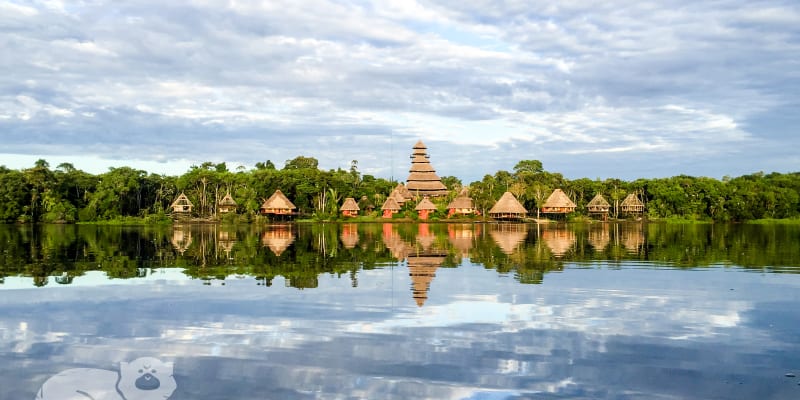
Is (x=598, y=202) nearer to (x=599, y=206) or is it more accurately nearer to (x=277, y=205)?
(x=599, y=206)

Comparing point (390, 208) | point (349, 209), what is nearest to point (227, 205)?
point (349, 209)

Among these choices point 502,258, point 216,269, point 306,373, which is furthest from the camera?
point 502,258

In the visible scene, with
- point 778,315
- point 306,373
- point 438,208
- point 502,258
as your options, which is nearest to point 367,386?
point 306,373

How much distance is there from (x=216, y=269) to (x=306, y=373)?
39.7 ft

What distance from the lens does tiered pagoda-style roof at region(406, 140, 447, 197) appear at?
242 ft

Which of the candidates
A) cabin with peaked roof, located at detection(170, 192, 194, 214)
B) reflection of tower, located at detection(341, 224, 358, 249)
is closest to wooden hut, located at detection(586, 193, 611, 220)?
reflection of tower, located at detection(341, 224, 358, 249)

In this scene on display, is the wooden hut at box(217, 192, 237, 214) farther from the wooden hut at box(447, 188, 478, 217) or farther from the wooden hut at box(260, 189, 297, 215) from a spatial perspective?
the wooden hut at box(447, 188, 478, 217)

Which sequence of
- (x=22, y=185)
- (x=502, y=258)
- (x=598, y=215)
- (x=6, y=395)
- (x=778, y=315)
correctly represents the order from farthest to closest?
(x=598, y=215) < (x=22, y=185) < (x=502, y=258) < (x=778, y=315) < (x=6, y=395)

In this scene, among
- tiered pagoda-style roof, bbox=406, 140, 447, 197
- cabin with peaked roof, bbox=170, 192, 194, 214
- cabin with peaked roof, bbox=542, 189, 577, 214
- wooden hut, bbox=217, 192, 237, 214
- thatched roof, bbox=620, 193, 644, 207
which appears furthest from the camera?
tiered pagoda-style roof, bbox=406, 140, 447, 197

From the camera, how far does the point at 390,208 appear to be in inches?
2559

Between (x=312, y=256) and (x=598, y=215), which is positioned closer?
(x=312, y=256)

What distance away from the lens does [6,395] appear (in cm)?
691

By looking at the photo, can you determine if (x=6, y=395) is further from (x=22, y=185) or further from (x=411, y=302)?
(x=22, y=185)
